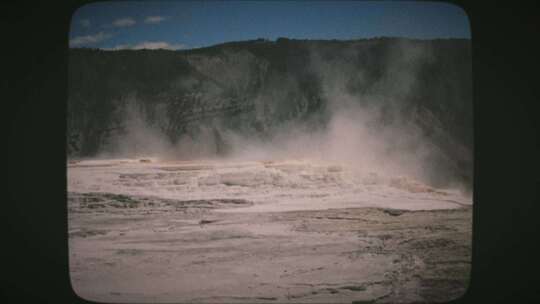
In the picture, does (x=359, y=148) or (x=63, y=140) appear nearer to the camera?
(x=63, y=140)

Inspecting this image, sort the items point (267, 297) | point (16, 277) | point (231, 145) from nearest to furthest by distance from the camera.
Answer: point (16, 277) < point (267, 297) < point (231, 145)

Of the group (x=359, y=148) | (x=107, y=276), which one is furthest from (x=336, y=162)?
(x=107, y=276)

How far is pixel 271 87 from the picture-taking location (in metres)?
2.20

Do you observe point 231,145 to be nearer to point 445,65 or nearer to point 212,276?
point 212,276

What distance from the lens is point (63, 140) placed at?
1.89 meters

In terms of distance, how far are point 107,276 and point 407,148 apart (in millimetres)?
1914

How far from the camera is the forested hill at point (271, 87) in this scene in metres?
2.05

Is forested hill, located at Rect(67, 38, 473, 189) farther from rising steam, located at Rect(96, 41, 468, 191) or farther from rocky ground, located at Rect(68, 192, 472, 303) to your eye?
rocky ground, located at Rect(68, 192, 472, 303)

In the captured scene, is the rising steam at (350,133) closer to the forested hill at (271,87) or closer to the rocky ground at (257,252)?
the forested hill at (271,87)

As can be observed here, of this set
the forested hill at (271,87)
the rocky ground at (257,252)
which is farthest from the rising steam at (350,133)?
the rocky ground at (257,252)

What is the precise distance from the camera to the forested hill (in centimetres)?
205

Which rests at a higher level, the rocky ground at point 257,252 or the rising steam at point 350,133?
the rising steam at point 350,133

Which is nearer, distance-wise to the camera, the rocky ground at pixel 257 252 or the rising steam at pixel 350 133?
the rocky ground at pixel 257 252

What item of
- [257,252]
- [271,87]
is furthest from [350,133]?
[257,252]
